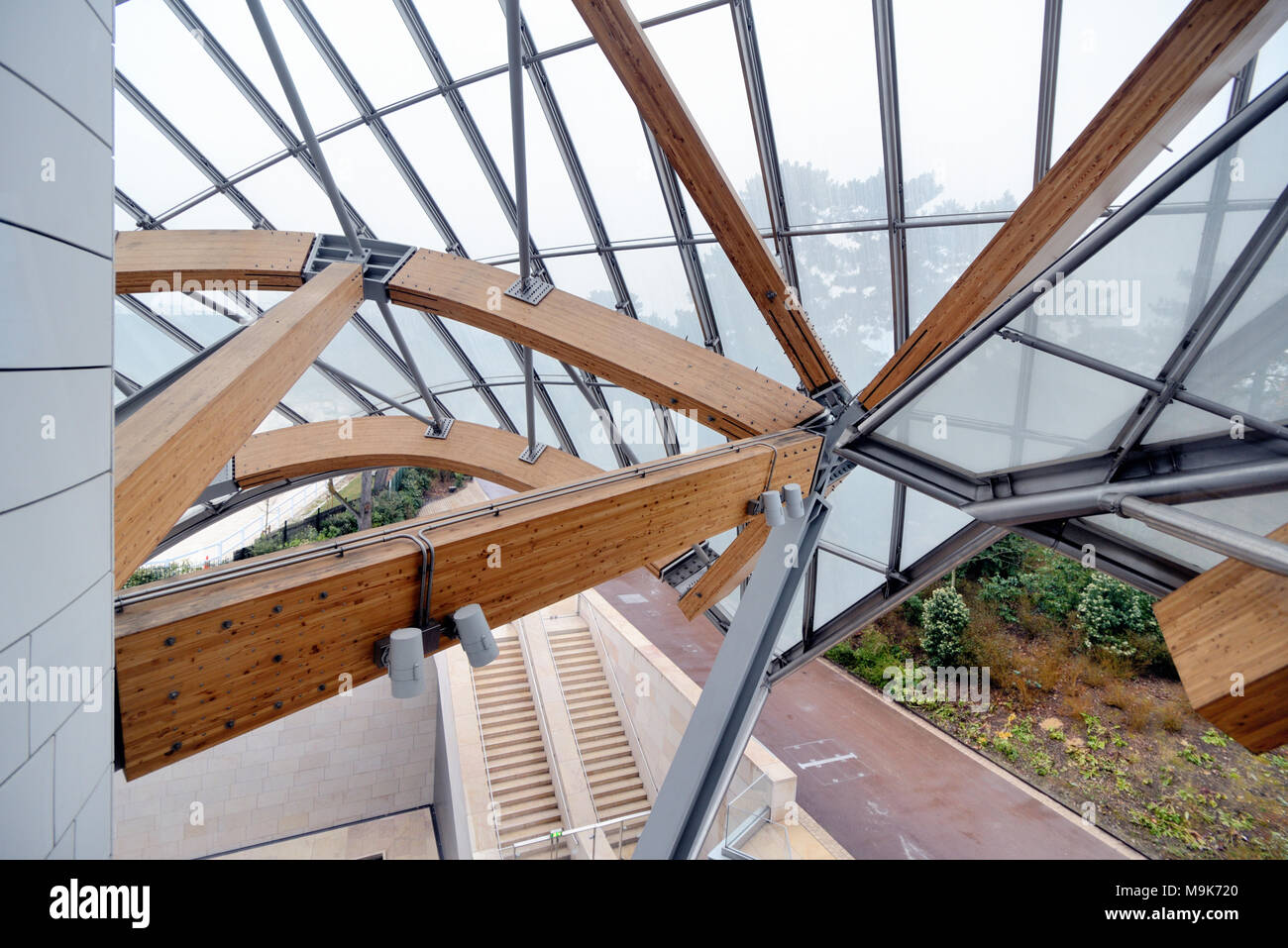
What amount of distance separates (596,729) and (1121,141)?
2121 centimetres

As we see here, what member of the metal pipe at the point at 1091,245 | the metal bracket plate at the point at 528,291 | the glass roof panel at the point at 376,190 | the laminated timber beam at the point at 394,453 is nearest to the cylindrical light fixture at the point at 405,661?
the metal bracket plate at the point at 528,291

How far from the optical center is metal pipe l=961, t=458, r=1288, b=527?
6945 mm

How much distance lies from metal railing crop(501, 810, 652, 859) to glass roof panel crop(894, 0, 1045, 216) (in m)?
16.0

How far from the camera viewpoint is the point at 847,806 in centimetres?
1772

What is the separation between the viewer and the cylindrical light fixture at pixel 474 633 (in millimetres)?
5461

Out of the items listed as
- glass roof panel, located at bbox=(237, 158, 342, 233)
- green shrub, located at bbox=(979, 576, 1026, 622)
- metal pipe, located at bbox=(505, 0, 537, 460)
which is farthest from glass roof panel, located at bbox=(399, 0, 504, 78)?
green shrub, located at bbox=(979, 576, 1026, 622)

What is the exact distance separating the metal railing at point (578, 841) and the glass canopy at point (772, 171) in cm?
790

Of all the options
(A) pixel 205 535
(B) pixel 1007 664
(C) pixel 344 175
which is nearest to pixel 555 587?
(C) pixel 344 175

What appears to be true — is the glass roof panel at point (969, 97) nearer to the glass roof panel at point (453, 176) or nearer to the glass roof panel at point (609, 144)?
the glass roof panel at point (609, 144)

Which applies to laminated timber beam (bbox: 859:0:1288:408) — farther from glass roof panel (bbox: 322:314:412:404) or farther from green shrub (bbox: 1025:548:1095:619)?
green shrub (bbox: 1025:548:1095:619)

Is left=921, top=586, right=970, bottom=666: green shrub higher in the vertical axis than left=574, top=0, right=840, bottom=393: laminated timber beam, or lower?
lower

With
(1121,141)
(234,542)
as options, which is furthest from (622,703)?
(234,542)

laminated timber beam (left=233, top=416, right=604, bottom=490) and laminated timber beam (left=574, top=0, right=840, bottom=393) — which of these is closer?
laminated timber beam (left=574, top=0, right=840, bottom=393)
